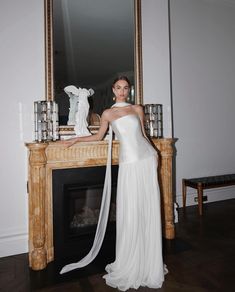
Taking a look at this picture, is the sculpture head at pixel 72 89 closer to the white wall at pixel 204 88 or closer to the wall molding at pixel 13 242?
the wall molding at pixel 13 242

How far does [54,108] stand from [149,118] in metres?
1.09

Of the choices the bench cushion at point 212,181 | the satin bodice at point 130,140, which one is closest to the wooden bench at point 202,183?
the bench cushion at point 212,181

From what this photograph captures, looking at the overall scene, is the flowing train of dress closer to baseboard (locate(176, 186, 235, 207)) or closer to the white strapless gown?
the white strapless gown

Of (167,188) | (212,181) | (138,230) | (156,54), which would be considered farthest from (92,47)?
(212,181)

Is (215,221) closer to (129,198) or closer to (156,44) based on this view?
(129,198)

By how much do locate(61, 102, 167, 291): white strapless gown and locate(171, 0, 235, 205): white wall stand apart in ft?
6.87

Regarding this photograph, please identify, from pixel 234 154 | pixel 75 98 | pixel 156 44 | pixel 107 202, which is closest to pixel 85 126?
pixel 75 98

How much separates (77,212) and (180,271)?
121 centimetres

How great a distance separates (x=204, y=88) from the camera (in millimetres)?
4344

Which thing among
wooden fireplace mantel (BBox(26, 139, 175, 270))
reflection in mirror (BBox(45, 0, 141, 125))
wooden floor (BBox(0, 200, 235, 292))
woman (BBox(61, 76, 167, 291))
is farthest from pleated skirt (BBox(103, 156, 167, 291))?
reflection in mirror (BBox(45, 0, 141, 125))

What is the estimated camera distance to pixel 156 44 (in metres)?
3.23

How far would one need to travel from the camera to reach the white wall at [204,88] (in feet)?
13.6

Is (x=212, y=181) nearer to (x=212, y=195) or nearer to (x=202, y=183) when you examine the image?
(x=202, y=183)

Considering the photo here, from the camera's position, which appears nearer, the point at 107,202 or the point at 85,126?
the point at 107,202
